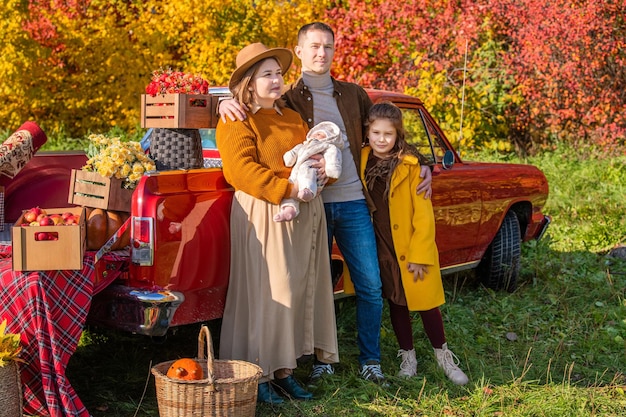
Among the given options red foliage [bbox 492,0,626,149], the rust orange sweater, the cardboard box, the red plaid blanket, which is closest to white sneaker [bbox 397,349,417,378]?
the rust orange sweater

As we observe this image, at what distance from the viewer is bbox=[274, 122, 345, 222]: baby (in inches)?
171

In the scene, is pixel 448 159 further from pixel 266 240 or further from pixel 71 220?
pixel 71 220

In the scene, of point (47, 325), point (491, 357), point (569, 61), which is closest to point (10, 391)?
point (47, 325)

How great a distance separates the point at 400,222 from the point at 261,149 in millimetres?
967

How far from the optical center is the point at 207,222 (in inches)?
174

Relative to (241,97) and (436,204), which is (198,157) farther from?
(436,204)

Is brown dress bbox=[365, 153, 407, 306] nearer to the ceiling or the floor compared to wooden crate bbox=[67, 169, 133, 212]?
nearer to the floor

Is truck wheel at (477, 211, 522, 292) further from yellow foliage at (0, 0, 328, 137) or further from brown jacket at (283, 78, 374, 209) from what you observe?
yellow foliage at (0, 0, 328, 137)

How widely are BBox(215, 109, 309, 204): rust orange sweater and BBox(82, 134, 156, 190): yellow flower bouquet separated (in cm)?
43

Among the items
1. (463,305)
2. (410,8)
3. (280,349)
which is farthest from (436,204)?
(410,8)

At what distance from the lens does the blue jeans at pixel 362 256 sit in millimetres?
4777

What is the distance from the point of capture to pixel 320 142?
4453mm

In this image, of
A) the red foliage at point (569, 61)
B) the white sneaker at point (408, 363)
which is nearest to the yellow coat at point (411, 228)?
the white sneaker at point (408, 363)

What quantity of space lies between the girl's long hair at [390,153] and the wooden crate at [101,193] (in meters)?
1.34
